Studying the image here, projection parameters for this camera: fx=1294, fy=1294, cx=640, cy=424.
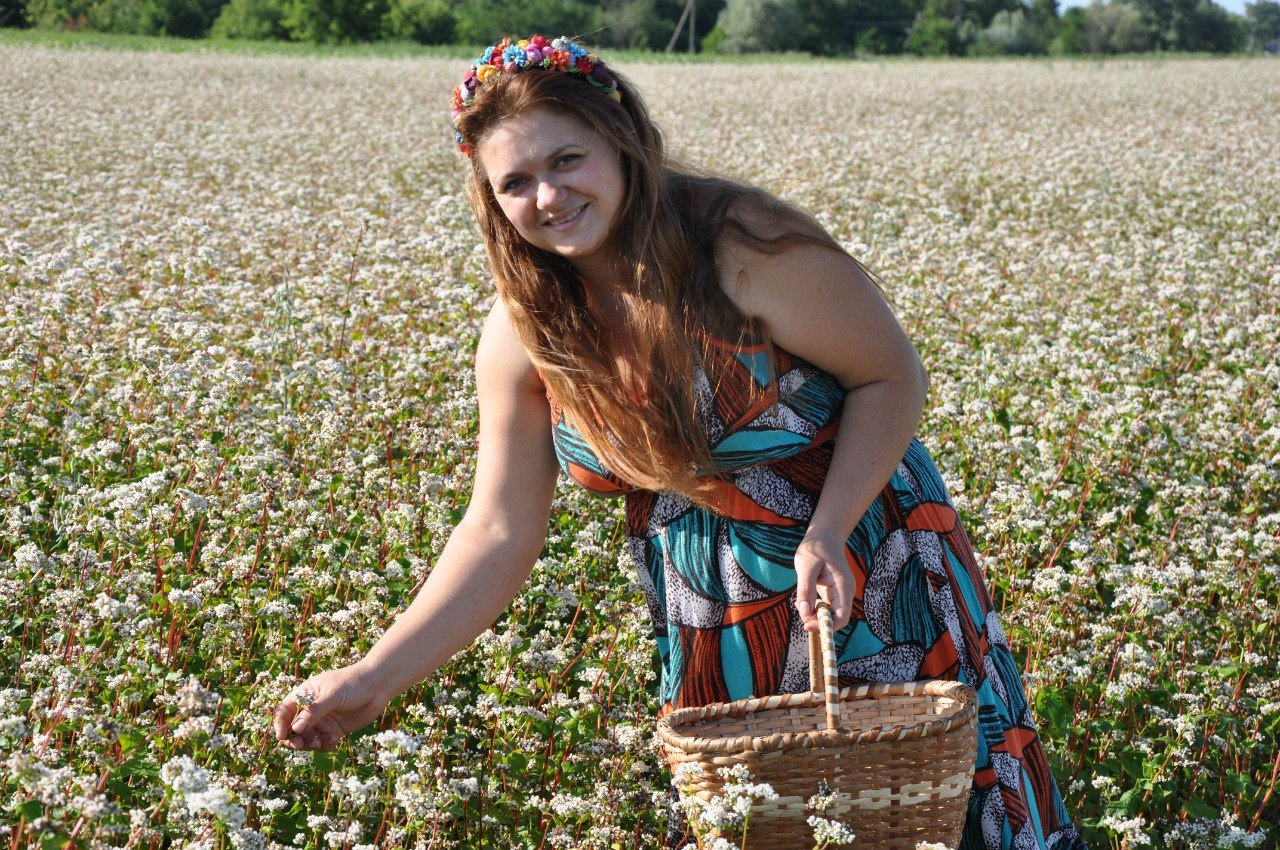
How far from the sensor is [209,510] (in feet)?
11.0

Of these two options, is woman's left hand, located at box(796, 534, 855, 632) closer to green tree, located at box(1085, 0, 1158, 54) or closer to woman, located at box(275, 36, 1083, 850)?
woman, located at box(275, 36, 1083, 850)

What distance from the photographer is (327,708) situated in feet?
7.22

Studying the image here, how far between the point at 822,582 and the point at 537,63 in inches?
40.5

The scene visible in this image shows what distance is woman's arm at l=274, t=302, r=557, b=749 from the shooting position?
231 centimetres

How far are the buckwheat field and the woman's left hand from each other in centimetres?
54

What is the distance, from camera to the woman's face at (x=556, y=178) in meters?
2.29

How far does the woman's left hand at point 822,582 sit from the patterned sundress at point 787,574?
0.84 ft

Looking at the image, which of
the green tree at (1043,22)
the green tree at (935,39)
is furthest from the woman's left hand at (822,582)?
the green tree at (1043,22)

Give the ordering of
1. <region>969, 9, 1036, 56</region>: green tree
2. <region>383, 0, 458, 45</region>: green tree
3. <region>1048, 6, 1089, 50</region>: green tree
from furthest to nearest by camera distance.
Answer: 1. <region>1048, 6, 1089, 50</region>: green tree
2. <region>969, 9, 1036, 56</region>: green tree
3. <region>383, 0, 458, 45</region>: green tree

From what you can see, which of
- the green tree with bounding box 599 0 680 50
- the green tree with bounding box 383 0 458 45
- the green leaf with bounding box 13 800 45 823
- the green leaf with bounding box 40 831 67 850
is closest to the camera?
the green leaf with bounding box 40 831 67 850

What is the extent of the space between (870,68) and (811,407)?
111ft

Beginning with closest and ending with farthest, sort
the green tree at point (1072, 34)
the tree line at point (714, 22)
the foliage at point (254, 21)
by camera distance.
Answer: the tree line at point (714, 22) → the foliage at point (254, 21) → the green tree at point (1072, 34)

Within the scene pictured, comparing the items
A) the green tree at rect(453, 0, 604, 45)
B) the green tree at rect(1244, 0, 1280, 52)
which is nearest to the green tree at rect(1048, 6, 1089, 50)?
the green tree at rect(453, 0, 604, 45)

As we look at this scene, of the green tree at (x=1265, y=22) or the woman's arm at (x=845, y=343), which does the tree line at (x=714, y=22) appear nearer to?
the woman's arm at (x=845, y=343)
